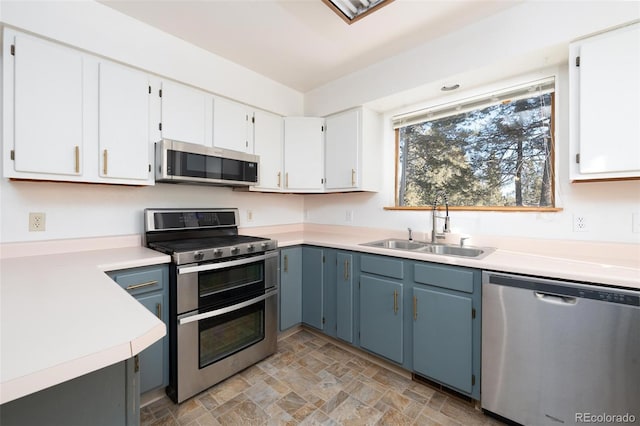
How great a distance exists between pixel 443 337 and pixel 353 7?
2146mm

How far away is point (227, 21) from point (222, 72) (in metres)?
0.51

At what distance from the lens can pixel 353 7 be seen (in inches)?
65.3

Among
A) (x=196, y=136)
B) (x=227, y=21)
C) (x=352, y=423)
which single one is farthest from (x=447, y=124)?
(x=352, y=423)

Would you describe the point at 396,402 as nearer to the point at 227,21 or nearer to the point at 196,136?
the point at 196,136

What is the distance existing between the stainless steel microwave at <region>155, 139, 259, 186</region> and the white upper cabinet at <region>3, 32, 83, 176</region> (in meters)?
0.46

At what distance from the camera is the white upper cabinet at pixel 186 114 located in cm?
206

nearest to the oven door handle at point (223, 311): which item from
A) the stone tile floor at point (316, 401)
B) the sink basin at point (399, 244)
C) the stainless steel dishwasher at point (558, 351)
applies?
the stone tile floor at point (316, 401)

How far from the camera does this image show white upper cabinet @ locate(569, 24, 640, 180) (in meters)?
1.47

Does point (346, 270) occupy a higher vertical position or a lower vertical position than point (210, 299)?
higher

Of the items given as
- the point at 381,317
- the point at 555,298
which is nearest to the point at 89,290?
the point at 381,317

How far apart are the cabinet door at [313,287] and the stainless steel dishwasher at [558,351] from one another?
1.30m

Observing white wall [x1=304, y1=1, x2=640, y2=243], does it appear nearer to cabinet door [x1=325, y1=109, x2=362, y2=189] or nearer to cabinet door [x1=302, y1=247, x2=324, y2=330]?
cabinet door [x1=325, y1=109, x2=362, y2=189]

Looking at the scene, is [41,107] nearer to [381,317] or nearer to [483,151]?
[381,317]

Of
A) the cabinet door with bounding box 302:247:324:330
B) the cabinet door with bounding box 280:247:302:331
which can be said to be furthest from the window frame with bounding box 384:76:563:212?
the cabinet door with bounding box 280:247:302:331
